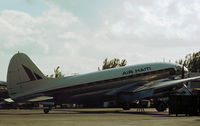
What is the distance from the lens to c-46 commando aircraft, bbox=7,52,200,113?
39.9 meters

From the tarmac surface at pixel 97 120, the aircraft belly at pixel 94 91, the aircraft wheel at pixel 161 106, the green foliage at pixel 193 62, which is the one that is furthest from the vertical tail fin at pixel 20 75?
the green foliage at pixel 193 62

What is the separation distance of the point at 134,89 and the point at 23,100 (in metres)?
14.8

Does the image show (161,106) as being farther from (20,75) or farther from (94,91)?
(20,75)

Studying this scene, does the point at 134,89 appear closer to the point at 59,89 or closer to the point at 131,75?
the point at 131,75

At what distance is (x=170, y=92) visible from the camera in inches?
1666

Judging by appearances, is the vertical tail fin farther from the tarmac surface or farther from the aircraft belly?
the tarmac surface

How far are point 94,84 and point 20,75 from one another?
9773 mm

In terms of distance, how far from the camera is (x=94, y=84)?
4353cm

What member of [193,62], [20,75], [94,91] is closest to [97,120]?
[20,75]

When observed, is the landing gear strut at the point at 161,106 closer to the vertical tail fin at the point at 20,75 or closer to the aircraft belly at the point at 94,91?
the aircraft belly at the point at 94,91

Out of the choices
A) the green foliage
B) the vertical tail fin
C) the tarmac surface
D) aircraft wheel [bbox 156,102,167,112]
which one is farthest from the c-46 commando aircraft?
the green foliage

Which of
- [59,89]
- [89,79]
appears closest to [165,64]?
[89,79]

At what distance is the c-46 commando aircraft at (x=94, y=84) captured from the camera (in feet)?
131

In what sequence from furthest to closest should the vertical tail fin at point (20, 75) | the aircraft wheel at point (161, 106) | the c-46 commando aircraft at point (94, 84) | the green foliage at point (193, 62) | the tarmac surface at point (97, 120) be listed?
the green foliage at point (193, 62), the aircraft wheel at point (161, 106), the c-46 commando aircraft at point (94, 84), the vertical tail fin at point (20, 75), the tarmac surface at point (97, 120)
